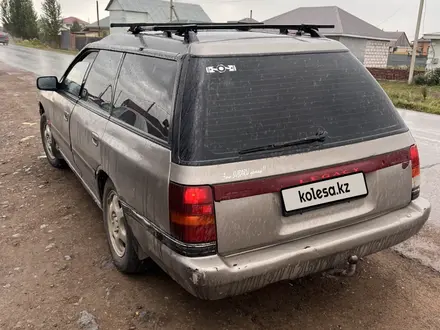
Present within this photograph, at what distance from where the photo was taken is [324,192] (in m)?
A: 2.56

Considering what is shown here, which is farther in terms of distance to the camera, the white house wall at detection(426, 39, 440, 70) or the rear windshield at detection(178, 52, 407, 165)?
the white house wall at detection(426, 39, 440, 70)

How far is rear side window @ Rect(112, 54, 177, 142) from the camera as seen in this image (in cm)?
262

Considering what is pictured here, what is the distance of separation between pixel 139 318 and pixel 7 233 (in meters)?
1.90

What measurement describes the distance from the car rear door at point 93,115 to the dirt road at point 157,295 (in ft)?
2.07

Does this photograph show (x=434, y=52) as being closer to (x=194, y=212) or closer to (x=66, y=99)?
(x=66, y=99)

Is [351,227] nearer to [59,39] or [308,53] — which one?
[308,53]

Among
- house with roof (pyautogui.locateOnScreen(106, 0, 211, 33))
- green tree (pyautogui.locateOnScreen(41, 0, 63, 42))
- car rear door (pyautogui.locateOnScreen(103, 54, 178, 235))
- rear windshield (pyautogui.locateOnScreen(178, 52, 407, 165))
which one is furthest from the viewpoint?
green tree (pyautogui.locateOnScreen(41, 0, 63, 42))

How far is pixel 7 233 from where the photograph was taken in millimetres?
4059

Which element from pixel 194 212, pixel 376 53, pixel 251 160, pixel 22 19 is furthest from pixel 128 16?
pixel 194 212

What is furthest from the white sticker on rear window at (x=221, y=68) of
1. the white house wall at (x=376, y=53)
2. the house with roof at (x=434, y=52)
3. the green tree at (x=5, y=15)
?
the green tree at (x=5, y=15)

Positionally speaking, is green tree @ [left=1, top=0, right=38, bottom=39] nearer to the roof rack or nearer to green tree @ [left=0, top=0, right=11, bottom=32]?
green tree @ [left=0, top=0, right=11, bottom=32]

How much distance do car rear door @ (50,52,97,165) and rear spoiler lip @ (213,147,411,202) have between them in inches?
98.8

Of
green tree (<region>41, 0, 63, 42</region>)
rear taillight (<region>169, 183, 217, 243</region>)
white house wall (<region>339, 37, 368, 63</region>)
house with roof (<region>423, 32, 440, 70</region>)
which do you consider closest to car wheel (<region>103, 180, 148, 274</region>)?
rear taillight (<region>169, 183, 217, 243</region>)

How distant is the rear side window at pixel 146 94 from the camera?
2.62 meters
